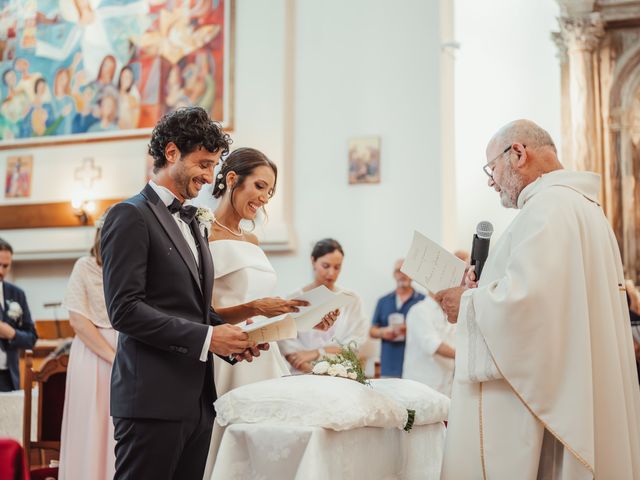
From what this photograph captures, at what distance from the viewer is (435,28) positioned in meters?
8.98

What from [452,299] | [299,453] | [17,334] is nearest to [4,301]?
[17,334]

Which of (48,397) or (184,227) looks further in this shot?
(48,397)

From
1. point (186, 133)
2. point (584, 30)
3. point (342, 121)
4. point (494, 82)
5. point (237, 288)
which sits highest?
point (584, 30)

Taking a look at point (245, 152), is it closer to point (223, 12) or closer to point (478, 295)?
point (478, 295)

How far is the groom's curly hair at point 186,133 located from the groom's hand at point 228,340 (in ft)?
2.14

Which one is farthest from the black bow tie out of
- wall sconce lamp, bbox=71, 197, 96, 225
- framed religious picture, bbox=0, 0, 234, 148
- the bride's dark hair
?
wall sconce lamp, bbox=71, 197, 96, 225

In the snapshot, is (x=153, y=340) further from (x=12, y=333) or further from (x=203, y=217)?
(x=12, y=333)

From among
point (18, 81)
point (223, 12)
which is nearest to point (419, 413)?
point (223, 12)

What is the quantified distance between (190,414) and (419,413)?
118 centimetres

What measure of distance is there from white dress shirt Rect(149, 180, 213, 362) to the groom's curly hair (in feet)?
0.41

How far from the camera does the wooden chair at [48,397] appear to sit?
15.8ft

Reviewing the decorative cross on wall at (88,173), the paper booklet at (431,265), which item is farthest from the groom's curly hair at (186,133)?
the decorative cross on wall at (88,173)

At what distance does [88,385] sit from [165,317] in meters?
2.16

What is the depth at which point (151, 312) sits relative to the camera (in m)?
2.72
